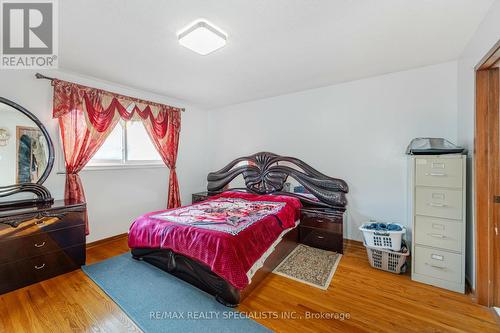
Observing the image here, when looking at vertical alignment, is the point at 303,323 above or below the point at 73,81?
below

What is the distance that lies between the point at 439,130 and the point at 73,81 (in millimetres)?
5157

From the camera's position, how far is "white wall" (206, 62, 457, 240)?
2799 mm

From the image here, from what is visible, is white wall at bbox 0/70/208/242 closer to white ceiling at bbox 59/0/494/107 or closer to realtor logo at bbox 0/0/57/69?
realtor logo at bbox 0/0/57/69

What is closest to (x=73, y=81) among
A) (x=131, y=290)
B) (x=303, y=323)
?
(x=131, y=290)

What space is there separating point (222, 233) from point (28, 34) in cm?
278

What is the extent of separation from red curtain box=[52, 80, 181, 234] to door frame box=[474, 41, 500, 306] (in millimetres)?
4452

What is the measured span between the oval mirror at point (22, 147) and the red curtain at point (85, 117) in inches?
8.5

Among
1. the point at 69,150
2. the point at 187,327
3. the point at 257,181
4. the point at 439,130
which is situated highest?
the point at 439,130

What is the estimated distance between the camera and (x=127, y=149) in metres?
3.72

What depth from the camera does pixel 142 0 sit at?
162 cm

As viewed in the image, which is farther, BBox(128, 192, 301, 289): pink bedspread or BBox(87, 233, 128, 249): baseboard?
BBox(87, 233, 128, 249): baseboard

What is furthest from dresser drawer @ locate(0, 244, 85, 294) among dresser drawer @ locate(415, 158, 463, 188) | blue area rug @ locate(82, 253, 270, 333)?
dresser drawer @ locate(415, 158, 463, 188)

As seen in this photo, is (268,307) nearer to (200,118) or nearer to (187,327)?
(187,327)

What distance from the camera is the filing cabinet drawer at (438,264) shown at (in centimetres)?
209
